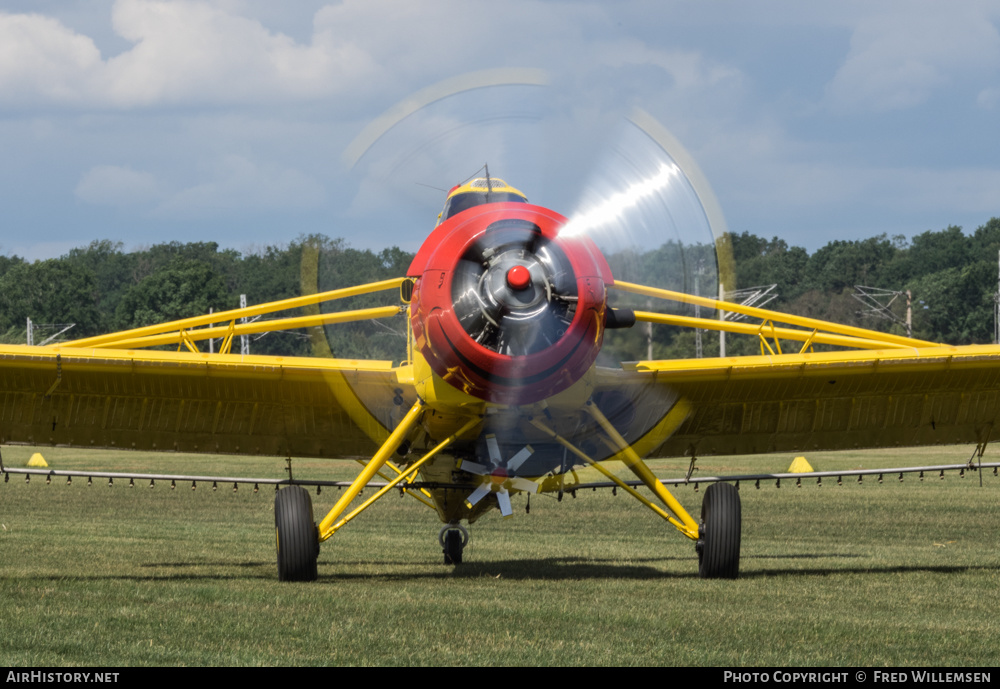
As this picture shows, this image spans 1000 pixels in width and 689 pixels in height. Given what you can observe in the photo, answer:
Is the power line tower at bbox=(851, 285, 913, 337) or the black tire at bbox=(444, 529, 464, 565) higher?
the power line tower at bbox=(851, 285, 913, 337)

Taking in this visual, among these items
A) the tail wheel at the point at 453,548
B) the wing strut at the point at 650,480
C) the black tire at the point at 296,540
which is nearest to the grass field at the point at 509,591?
the tail wheel at the point at 453,548

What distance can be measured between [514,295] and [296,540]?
333 cm

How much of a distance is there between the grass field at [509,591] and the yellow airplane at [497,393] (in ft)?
3.29

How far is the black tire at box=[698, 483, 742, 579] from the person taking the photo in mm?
11422

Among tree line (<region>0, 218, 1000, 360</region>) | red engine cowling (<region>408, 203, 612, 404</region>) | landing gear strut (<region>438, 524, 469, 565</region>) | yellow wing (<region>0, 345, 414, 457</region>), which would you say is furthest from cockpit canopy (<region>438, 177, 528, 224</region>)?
tree line (<region>0, 218, 1000, 360</region>)

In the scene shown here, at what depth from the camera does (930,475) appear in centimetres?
2983

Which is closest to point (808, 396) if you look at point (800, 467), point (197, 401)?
point (197, 401)

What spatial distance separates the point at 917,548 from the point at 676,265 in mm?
6632

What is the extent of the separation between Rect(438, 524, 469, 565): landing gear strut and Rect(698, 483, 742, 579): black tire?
9.61ft

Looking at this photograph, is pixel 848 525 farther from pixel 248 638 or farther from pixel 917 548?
pixel 248 638

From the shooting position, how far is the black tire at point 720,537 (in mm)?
→ 11422

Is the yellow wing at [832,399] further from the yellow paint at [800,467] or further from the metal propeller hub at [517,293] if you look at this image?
the yellow paint at [800,467]

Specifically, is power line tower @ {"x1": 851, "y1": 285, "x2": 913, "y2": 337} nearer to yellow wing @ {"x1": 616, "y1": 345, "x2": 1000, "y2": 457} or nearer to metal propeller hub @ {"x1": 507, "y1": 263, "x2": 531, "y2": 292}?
yellow wing @ {"x1": 616, "y1": 345, "x2": 1000, "y2": 457}

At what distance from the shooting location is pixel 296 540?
428 inches
